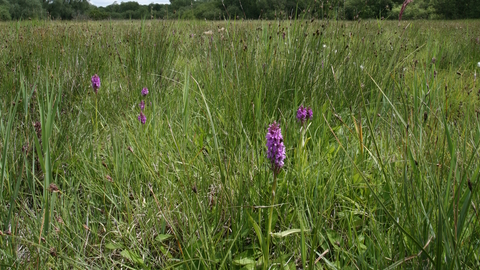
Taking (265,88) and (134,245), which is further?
(265,88)

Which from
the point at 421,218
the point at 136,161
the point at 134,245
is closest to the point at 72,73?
the point at 136,161

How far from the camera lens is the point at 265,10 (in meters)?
4.35

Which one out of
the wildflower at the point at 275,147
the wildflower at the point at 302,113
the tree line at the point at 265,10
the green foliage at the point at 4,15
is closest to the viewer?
the wildflower at the point at 275,147

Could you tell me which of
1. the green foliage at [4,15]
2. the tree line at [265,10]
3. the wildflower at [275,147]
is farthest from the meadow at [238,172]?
the green foliage at [4,15]

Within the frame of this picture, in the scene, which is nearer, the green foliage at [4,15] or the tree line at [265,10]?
the tree line at [265,10]

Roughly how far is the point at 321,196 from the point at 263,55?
1.67 m

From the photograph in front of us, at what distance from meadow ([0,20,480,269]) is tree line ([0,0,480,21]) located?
0.37 m

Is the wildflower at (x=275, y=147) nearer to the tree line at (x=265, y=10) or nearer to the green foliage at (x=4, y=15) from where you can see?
the tree line at (x=265, y=10)

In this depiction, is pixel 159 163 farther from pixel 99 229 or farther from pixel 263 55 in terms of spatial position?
pixel 263 55

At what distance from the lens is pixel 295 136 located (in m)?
1.73

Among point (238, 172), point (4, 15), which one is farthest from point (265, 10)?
point (4, 15)

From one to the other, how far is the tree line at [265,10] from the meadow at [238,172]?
367 millimetres

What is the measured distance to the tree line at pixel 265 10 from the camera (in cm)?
289

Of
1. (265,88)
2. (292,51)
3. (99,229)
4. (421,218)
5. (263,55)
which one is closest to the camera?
(421,218)
